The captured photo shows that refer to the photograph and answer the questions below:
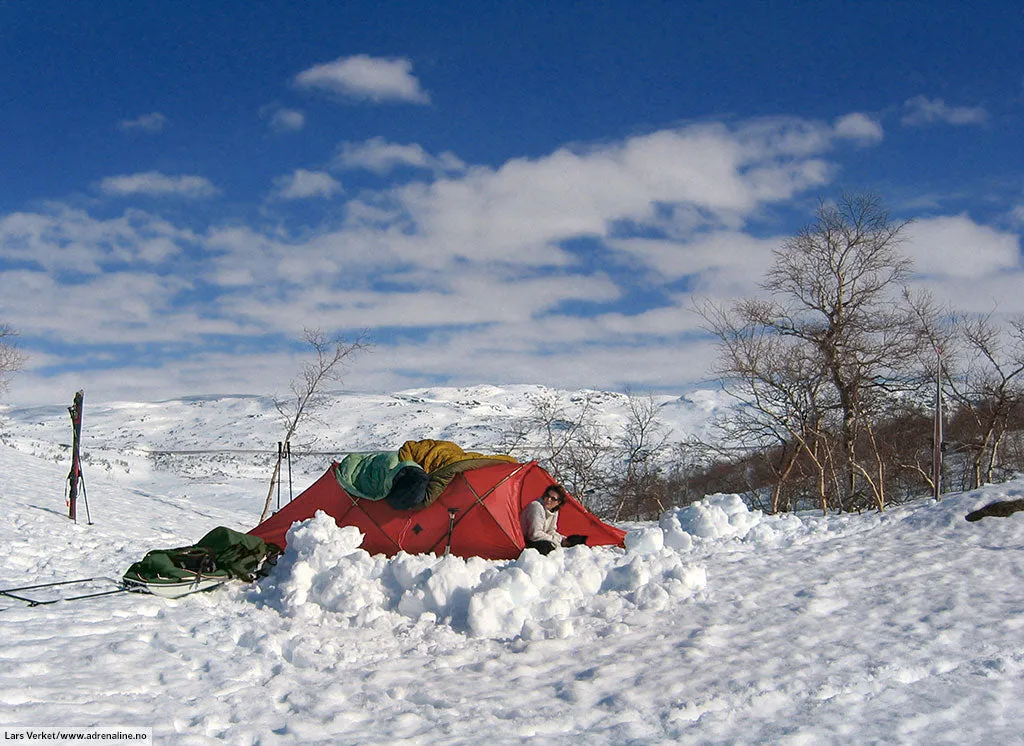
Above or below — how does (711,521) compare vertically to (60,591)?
below

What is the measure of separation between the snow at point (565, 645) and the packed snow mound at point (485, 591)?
0.06 ft

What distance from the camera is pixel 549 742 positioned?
3.92 m

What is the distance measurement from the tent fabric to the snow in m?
1.77

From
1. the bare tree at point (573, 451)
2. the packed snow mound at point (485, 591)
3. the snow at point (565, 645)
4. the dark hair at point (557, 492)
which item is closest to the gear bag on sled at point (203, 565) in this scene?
the snow at point (565, 645)

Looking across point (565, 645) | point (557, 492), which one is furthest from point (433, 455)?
point (565, 645)

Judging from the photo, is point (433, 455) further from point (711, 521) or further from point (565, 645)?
point (565, 645)

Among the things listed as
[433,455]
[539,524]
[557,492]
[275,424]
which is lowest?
[539,524]

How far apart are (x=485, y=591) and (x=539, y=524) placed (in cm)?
280

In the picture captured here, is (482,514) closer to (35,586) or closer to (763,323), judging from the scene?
(35,586)

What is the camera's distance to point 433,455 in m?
9.20

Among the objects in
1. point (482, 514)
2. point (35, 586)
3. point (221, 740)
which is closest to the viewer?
point (221, 740)

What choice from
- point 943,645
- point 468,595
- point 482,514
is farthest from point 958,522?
point 468,595

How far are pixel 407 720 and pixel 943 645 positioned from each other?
363cm

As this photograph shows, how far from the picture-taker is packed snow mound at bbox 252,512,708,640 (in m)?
5.74
